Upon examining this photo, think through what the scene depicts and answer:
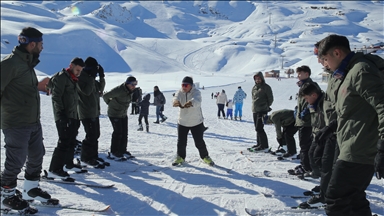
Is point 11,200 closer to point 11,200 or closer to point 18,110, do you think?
point 11,200

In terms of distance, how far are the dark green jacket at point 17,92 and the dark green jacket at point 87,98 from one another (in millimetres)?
1896

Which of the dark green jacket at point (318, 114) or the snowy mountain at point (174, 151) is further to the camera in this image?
the dark green jacket at point (318, 114)

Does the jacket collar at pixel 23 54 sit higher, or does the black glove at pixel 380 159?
the jacket collar at pixel 23 54

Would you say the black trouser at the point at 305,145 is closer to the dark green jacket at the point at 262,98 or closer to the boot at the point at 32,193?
the dark green jacket at the point at 262,98

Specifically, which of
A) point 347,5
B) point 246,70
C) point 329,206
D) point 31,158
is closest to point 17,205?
point 31,158

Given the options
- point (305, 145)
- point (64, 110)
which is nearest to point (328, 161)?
point (305, 145)

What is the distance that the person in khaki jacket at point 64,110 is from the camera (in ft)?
15.2

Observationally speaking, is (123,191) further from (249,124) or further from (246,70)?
(246,70)

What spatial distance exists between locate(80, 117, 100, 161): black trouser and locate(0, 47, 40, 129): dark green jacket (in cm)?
212

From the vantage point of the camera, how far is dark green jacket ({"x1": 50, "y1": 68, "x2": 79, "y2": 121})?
4625 millimetres

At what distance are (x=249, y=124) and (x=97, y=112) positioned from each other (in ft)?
31.8

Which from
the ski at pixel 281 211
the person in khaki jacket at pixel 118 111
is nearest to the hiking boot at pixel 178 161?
the person in khaki jacket at pixel 118 111

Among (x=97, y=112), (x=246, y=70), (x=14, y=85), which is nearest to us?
(x=14, y=85)

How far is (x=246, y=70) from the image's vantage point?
86.8 metres
